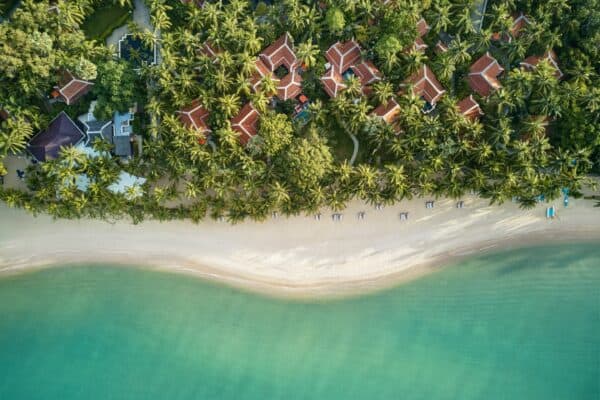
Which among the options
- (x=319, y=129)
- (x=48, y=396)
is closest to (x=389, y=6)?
(x=319, y=129)

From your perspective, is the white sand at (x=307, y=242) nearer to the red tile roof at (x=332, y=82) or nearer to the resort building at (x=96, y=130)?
the resort building at (x=96, y=130)

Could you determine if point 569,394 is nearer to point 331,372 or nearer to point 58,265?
point 331,372

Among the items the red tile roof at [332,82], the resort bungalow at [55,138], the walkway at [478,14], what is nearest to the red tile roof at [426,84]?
the red tile roof at [332,82]

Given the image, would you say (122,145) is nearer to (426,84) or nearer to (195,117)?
(195,117)

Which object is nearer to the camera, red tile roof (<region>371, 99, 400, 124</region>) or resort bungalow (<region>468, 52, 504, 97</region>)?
red tile roof (<region>371, 99, 400, 124</region>)

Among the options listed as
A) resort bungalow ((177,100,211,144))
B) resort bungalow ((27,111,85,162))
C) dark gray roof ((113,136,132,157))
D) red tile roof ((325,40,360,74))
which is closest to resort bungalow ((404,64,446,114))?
red tile roof ((325,40,360,74))

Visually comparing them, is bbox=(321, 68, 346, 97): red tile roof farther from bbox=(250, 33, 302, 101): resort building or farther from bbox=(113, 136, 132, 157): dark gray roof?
bbox=(113, 136, 132, 157): dark gray roof
